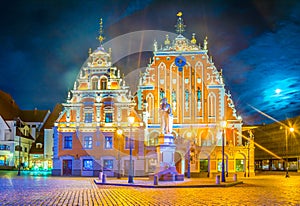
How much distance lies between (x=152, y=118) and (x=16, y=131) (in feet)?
91.9

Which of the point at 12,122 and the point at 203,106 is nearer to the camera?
the point at 203,106

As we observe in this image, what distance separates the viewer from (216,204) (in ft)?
55.5

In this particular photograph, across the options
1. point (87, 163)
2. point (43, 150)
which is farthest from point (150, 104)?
point (43, 150)

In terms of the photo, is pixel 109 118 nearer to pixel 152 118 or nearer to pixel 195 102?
pixel 152 118

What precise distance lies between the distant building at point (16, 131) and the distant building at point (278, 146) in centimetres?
4683

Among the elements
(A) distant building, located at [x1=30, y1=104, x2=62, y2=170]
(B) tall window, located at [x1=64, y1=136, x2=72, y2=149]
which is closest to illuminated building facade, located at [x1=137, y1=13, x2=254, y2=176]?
(B) tall window, located at [x1=64, y1=136, x2=72, y2=149]

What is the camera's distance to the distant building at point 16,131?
73.8 meters

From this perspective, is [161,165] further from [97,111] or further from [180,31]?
[180,31]

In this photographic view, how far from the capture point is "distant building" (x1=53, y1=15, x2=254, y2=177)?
54.6 metres

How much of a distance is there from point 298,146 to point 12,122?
5350cm

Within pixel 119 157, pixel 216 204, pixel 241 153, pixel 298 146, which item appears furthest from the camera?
pixel 298 146

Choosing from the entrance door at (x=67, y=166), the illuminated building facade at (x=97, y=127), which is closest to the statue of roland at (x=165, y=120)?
the illuminated building facade at (x=97, y=127)

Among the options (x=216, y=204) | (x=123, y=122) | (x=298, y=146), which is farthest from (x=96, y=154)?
(x=298, y=146)

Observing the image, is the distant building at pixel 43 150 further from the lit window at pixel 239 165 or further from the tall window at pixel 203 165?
the lit window at pixel 239 165
